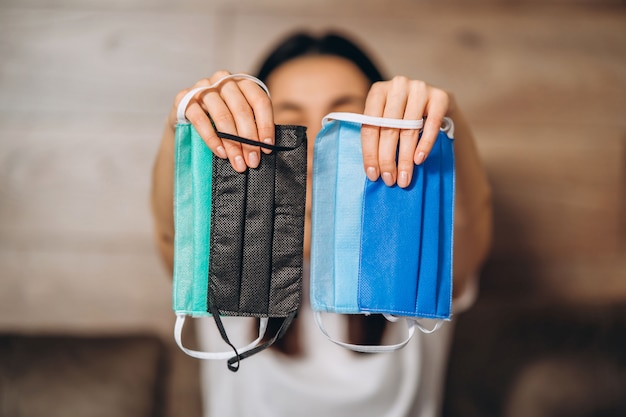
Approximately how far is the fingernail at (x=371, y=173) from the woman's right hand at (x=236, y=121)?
0.14 metres

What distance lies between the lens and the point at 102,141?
49.2 inches

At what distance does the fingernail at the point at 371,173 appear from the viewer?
73 centimetres

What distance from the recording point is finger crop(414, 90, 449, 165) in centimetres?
73

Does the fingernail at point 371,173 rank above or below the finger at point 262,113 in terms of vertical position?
below

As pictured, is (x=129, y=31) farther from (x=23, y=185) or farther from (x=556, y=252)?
(x=556, y=252)

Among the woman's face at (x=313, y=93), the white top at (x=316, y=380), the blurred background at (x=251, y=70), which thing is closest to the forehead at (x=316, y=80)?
the woman's face at (x=313, y=93)

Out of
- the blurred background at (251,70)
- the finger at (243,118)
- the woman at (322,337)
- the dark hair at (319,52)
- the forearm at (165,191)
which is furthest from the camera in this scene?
the blurred background at (251,70)

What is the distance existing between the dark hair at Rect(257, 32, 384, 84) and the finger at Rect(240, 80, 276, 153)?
1.18 feet

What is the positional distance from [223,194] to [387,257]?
24 cm

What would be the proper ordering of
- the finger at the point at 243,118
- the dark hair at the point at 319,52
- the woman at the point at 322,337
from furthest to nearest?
the dark hair at the point at 319,52
the woman at the point at 322,337
the finger at the point at 243,118

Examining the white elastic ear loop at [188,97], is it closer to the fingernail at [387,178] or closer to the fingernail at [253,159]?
the fingernail at [253,159]

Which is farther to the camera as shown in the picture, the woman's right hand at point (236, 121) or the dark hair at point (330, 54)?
the dark hair at point (330, 54)

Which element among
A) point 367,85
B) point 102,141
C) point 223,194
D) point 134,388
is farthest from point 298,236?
point 102,141

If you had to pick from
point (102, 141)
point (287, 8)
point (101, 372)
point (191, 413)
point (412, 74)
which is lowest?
point (191, 413)
